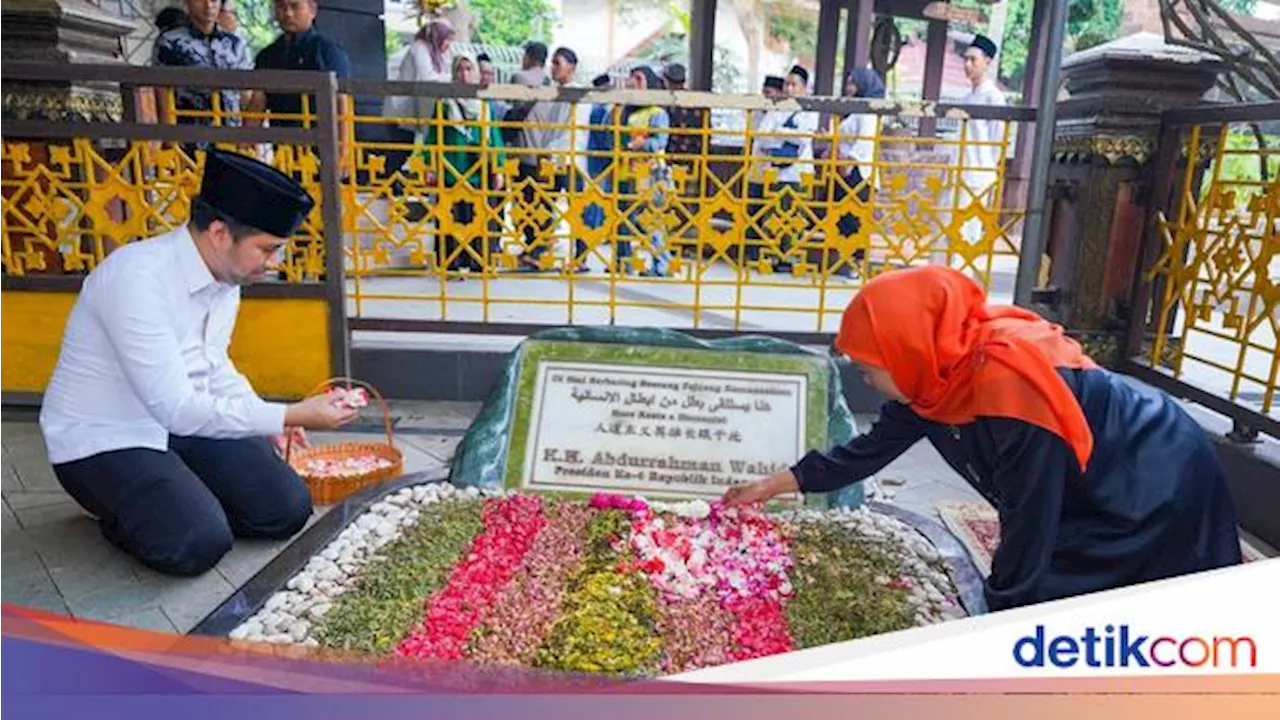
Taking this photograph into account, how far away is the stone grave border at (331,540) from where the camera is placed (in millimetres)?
2334

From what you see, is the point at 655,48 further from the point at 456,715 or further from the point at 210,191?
the point at 456,715

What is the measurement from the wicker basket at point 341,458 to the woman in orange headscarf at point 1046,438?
1727mm

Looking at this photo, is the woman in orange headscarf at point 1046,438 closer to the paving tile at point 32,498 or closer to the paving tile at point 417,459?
the paving tile at point 417,459

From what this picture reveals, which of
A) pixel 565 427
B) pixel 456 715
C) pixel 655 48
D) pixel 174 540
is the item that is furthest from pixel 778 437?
pixel 655 48

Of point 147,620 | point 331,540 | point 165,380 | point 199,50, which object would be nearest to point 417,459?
point 331,540

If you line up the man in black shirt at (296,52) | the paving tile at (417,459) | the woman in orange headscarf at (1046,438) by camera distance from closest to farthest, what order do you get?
1. the woman in orange headscarf at (1046,438)
2. the paving tile at (417,459)
3. the man in black shirt at (296,52)

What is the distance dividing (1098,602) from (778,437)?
2.00m

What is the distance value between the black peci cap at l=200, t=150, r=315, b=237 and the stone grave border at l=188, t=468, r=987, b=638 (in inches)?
34.6

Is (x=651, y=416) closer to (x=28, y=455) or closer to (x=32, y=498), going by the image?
(x=32, y=498)

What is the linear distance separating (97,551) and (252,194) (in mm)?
1226

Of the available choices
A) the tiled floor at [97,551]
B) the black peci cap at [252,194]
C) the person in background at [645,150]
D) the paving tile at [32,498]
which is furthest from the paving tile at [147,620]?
the person in background at [645,150]

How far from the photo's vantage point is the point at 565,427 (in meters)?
3.26

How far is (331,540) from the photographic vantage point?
2.80m

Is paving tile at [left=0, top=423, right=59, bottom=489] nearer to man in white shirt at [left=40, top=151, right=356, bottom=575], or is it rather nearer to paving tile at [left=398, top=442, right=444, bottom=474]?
man in white shirt at [left=40, top=151, right=356, bottom=575]
